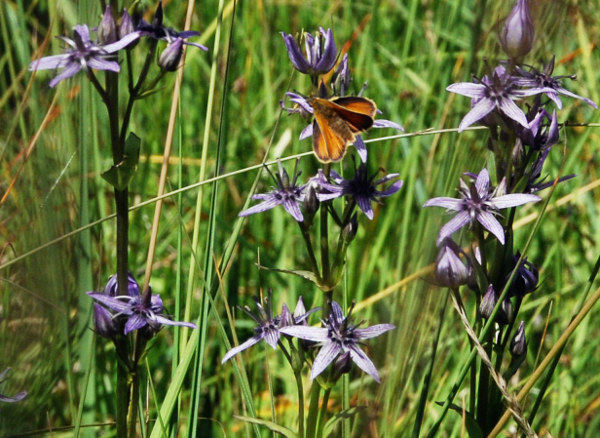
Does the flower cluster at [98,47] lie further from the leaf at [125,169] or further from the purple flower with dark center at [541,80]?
the purple flower with dark center at [541,80]

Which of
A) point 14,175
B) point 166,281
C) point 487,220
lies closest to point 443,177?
point 487,220

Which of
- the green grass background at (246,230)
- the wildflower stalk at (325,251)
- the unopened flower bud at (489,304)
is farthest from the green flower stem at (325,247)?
the unopened flower bud at (489,304)

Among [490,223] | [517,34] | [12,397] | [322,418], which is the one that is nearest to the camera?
[517,34]

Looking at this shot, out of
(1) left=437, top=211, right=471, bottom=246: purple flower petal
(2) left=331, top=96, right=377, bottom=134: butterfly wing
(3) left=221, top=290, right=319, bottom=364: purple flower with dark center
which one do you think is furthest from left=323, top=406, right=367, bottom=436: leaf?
(2) left=331, top=96, right=377, bottom=134: butterfly wing

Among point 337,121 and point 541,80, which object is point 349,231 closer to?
point 337,121

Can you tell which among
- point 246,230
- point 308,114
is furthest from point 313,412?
point 246,230

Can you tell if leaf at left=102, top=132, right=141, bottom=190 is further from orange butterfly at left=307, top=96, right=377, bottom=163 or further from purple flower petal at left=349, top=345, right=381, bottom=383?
purple flower petal at left=349, top=345, right=381, bottom=383
